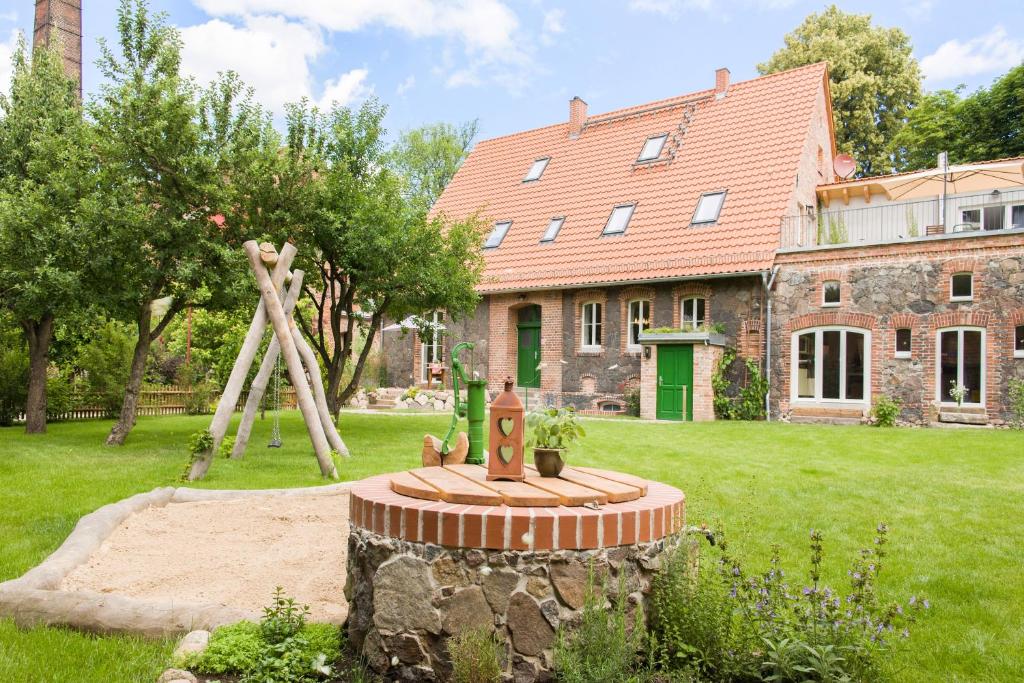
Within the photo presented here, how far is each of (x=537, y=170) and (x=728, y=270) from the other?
951cm

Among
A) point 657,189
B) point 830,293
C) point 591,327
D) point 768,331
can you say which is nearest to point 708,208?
point 657,189

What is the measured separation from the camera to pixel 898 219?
17.8 meters

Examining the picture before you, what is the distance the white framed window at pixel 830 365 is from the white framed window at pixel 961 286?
1824 mm

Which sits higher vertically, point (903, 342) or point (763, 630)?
point (903, 342)

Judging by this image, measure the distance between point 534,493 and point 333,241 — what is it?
10215mm

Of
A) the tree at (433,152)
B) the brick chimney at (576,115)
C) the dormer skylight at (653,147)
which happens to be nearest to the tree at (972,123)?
the dormer skylight at (653,147)

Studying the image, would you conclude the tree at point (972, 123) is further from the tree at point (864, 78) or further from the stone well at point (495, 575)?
the stone well at point (495, 575)

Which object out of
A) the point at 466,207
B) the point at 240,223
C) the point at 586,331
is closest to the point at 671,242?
the point at 586,331

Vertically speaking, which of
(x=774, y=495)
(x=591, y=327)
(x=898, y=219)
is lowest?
(x=774, y=495)

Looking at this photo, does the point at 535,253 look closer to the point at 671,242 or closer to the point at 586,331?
the point at 586,331

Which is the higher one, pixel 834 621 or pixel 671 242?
pixel 671 242

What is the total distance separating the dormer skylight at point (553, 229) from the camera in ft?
73.0

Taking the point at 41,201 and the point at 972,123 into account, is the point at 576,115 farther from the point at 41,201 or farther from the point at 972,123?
the point at 41,201

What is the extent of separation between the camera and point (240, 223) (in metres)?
12.3
